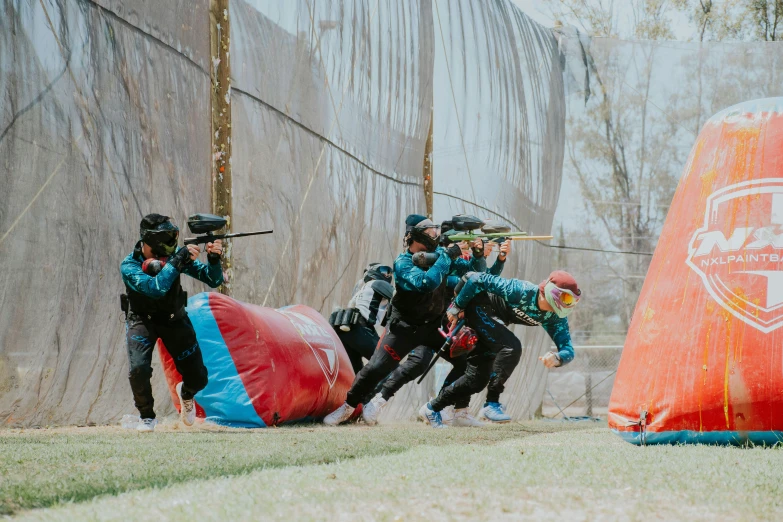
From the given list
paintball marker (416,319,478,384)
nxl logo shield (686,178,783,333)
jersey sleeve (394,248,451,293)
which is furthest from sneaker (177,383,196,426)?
nxl logo shield (686,178,783,333)

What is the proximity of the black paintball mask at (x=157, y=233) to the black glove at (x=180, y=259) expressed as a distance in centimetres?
8

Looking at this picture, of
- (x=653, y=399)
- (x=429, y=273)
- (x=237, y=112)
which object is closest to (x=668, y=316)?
(x=653, y=399)

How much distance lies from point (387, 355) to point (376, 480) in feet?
11.1

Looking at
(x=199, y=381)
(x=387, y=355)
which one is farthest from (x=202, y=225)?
(x=387, y=355)

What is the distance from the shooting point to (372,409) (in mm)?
6441

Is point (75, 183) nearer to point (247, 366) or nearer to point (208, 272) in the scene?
point (208, 272)

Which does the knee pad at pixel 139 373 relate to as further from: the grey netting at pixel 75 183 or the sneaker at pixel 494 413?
the sneaker at pixel 494 413

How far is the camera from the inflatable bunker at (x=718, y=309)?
4.13m

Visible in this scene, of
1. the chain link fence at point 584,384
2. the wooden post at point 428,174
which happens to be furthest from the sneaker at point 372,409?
the chain link fence at point 584,384

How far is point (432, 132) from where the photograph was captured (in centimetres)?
1062

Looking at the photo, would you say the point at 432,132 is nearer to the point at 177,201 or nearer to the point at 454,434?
the point at 177,201

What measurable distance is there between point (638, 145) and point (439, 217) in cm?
600

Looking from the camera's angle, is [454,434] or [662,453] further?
[454,434]

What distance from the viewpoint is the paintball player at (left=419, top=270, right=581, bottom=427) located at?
5.71 metres
